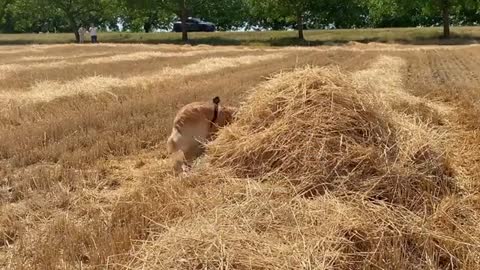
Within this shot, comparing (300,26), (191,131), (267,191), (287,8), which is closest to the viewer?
(267,191)

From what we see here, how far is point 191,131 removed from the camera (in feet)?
19.8

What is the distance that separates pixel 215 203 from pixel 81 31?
149 ft

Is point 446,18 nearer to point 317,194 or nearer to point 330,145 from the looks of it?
point 330,145

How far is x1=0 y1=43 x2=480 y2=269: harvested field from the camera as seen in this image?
12.7 ft

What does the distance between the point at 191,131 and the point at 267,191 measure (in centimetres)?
160

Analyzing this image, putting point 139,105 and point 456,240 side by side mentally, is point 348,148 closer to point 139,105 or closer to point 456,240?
point 456,240

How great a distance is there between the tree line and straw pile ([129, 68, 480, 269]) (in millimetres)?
40550

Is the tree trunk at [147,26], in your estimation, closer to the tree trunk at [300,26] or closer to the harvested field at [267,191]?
the tree trunk at [300,26]

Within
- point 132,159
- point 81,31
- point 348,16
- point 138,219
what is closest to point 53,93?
point 132,159

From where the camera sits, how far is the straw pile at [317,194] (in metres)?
3.80

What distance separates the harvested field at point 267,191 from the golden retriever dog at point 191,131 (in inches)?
8.7

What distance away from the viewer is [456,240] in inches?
163

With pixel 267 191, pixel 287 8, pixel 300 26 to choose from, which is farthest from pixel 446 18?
pixel 267 191

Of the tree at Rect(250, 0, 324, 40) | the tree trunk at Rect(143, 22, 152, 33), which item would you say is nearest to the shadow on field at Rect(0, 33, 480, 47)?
the tree at Rect(250, 0, 324, 40)
